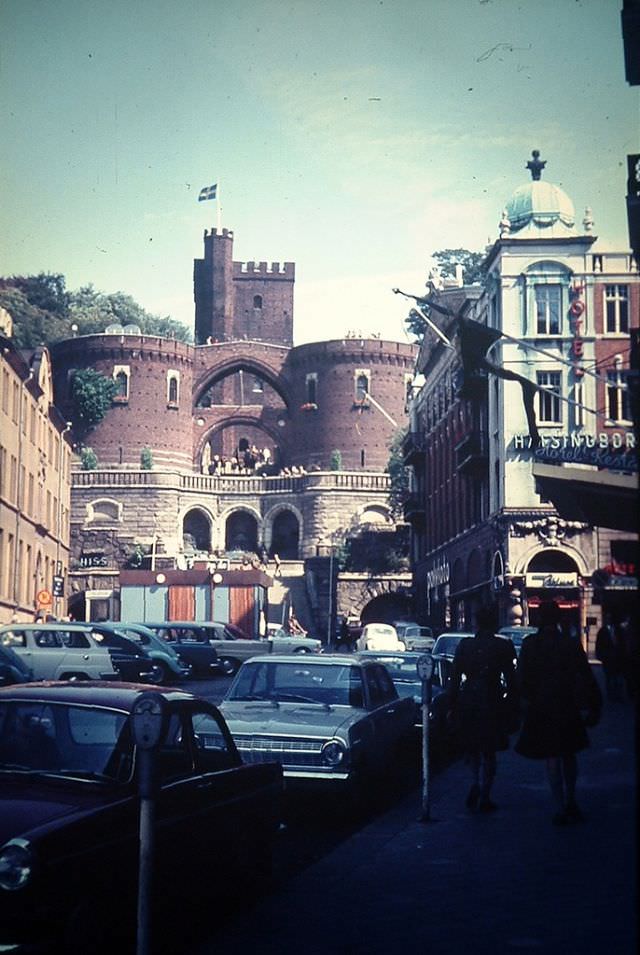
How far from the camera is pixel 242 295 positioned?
12156cm

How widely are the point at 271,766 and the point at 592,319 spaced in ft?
15.9

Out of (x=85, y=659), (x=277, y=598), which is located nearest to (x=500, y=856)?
(x=85, y=659)

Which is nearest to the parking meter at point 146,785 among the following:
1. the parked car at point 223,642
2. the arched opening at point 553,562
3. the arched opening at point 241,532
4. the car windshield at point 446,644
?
the arched opening at point 553,562

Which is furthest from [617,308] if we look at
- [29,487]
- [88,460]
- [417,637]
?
[88,460]

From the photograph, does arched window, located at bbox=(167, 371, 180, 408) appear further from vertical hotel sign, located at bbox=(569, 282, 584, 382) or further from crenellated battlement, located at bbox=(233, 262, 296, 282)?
vertical hotel sign, located at bbox=(569, 282, 584, 382)

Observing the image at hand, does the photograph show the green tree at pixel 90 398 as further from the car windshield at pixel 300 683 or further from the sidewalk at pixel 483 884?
the sidewalk at pixel 483 884

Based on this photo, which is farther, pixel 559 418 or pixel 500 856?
pixel 559 418

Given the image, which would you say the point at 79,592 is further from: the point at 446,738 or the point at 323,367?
the point at 446,738

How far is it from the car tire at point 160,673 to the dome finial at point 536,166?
22640 mm

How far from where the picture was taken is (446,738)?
17062mm

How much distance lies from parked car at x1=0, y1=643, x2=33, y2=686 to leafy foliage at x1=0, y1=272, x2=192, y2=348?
82.0 m

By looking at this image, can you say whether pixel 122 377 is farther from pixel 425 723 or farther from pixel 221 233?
pixel 425 723

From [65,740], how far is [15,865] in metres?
1.25

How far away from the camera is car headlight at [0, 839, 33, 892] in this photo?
18.8 ft
